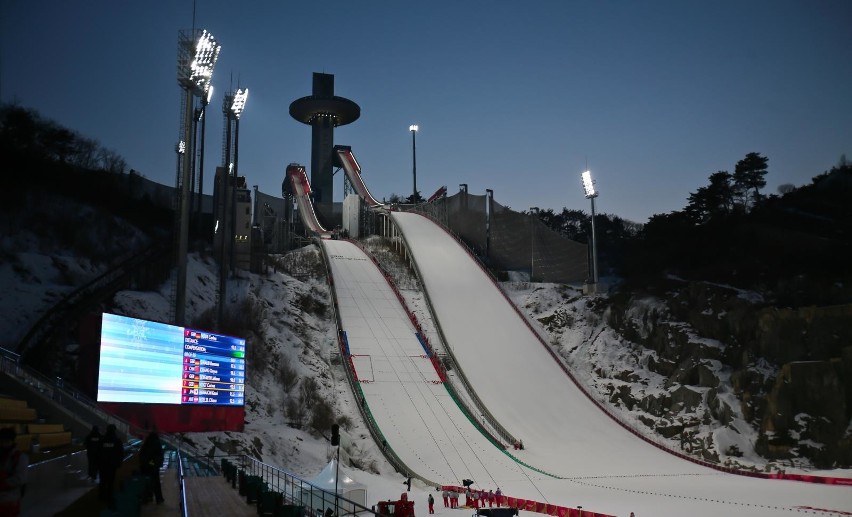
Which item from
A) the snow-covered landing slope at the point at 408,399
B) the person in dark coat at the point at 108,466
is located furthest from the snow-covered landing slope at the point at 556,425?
the person in dark coat at the point at 108,466

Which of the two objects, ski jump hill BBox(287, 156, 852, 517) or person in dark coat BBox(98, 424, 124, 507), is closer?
person in dark coat BBox(98, 424, 124, 507)

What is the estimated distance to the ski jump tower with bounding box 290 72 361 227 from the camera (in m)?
76.0

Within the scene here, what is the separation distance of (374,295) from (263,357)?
439 inches

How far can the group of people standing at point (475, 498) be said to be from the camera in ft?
57.9

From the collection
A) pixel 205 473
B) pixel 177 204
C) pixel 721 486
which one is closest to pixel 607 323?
pixel 721 486

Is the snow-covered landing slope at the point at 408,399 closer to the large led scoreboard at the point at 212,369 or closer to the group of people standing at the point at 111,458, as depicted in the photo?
the large led scoreboard at the point at 212,369

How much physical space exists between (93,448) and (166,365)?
774cm

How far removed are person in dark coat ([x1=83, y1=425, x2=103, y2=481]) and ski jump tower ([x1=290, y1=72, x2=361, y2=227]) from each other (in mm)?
64402

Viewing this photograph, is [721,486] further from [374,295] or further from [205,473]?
[374,295]

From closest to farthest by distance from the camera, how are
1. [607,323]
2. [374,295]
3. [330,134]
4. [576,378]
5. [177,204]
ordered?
[177,204], [576,378], [607,323], [374,295], [330,134]

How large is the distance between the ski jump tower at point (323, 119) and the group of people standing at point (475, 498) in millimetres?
58010

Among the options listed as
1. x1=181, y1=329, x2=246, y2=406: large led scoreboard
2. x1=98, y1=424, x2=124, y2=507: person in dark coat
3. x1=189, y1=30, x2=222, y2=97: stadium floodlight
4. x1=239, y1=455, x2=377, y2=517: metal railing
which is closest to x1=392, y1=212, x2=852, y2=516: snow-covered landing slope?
x1=239, y1=455, x2=377, y2=517: metal railing

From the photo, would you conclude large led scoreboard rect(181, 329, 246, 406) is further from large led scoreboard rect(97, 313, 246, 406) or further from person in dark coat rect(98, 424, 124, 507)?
person in dark coat rect(98, 424, 124, 507)

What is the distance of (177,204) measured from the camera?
25.7 m
